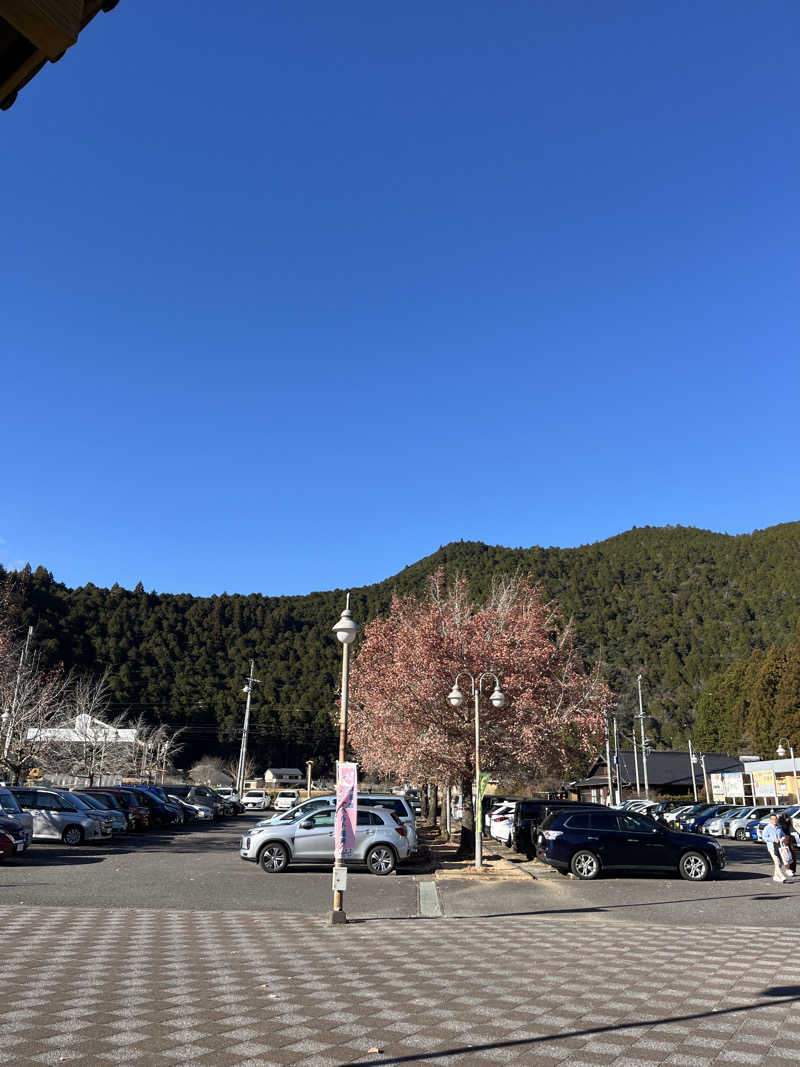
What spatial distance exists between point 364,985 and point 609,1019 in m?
2.38

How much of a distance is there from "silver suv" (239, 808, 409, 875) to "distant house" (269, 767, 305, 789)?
93837 mm

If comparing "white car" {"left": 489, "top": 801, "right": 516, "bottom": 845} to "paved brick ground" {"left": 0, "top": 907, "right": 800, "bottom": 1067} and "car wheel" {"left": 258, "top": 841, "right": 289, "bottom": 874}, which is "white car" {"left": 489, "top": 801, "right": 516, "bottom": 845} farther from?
"paved brick ground" {"left": 0, "top": 907, "right": 800, "bottom": 1067}

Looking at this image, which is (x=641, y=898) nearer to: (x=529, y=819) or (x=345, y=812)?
(x=345, y=812)

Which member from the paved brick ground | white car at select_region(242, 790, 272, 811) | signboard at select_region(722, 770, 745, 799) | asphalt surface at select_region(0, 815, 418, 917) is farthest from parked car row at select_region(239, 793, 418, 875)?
white car at select_region(242, 790, 272, 811)

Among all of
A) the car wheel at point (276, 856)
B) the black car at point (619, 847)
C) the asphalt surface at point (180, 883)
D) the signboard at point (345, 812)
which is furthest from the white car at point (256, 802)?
the signboard at point (345, 812)

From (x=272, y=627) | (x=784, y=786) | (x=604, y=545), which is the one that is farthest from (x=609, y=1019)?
(x=604, y=545)

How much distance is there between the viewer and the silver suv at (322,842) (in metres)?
19.2

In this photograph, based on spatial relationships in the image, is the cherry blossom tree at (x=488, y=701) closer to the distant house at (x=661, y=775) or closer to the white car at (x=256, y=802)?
the white car at (x=256, y=802)

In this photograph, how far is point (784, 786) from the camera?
51.1 metres

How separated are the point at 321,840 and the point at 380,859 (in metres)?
1.58

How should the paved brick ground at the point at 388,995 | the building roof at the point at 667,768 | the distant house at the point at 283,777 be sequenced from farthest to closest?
the distant house at the point at 283,777, the building roof at the point at 667,768, the paved brick ground at the point at 388,995

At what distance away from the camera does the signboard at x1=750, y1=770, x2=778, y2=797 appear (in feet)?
162

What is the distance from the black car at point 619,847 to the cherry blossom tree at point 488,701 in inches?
221

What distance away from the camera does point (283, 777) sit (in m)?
113
